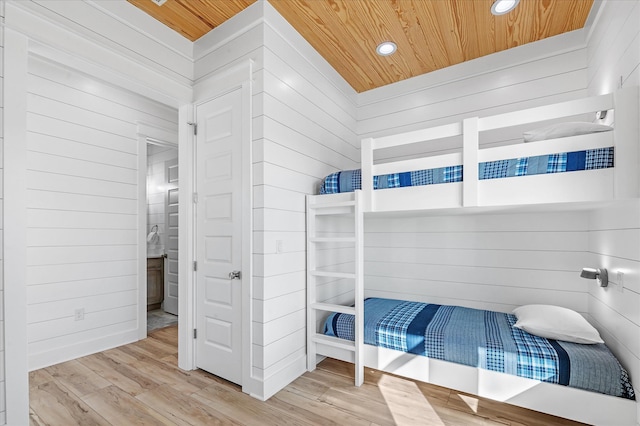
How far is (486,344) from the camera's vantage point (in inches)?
76.4

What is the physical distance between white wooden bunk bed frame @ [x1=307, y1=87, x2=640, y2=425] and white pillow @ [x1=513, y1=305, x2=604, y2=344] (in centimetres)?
36

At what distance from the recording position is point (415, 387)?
2.32 meters

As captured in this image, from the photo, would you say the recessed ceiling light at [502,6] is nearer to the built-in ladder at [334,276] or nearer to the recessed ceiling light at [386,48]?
the recessed ceiling light at [386,48]

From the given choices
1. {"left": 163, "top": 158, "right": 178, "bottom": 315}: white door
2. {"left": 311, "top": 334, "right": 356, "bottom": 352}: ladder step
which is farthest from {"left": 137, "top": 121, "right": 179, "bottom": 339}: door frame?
{"left": 311, "top": 334, "right": 356, "bottom": 352}: ladder step

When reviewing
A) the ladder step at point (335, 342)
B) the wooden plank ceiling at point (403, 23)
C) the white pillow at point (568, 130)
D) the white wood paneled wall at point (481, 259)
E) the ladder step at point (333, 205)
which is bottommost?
the ladder step at point (335, 342)

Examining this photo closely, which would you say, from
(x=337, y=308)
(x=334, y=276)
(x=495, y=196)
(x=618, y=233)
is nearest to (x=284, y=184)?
(x=334, y=276)

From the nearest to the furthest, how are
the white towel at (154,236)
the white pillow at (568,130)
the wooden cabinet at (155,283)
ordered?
the white pillow at (568,130)
the wooden cabinet at (155,283)
the white towel at (154,236)

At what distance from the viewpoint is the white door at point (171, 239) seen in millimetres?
4426

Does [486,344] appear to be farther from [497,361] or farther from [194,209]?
[194,209]

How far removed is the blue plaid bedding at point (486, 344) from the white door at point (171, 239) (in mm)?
2821

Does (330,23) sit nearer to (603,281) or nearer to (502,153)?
(502,153)

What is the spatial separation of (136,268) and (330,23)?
3.14m

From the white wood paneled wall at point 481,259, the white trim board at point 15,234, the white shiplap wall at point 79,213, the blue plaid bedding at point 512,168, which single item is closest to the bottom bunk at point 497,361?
the white wood paneled wall at point 481,259

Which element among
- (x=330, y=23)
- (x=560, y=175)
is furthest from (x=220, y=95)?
(x=560, y=175)
